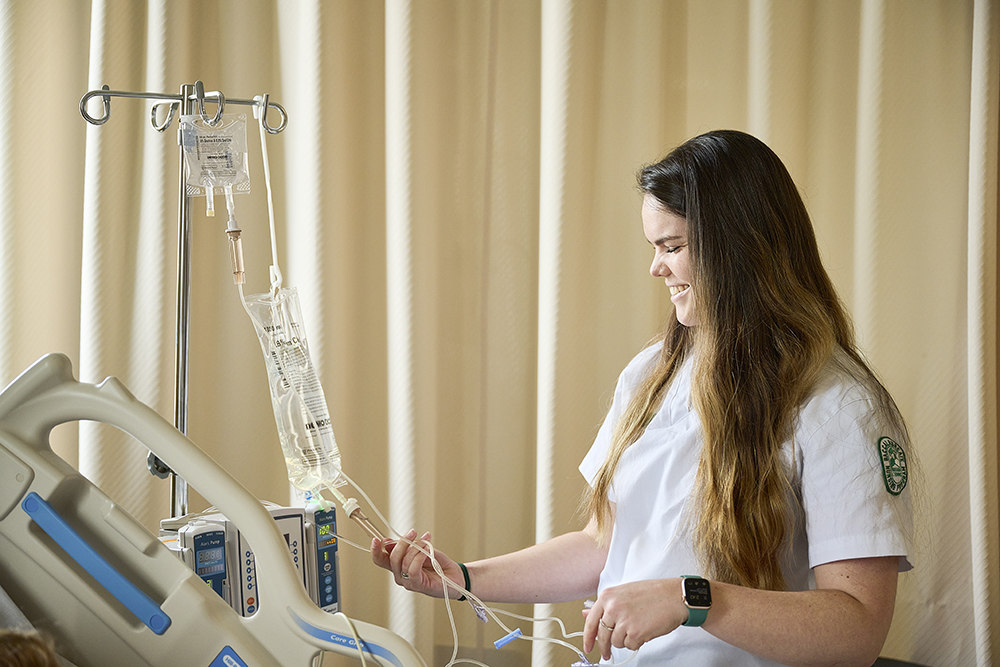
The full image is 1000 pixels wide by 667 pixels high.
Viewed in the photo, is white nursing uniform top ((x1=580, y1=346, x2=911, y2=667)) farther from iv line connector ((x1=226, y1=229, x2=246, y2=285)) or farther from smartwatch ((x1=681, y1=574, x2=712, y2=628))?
iv line connector ((x1=226, y1=229, x2=246, y2=285))

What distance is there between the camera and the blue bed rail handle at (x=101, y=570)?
33.7 inches

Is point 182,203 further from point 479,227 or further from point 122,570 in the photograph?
point 479,227

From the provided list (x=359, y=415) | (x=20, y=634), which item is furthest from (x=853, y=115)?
(x=20, y=634)

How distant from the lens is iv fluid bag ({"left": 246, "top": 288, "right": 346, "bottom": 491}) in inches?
47.0

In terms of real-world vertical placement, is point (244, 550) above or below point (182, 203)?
below

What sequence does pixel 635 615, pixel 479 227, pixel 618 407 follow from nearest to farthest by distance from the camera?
pixel 635 615
pixel 618 407
pixel 479 227

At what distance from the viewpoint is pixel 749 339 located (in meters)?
1.23

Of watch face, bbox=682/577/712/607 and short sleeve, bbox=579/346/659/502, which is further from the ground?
short sleeve, bbox=579/346/659/502

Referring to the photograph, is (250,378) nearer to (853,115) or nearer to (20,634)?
(20,634)

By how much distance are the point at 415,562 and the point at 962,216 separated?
1.58m

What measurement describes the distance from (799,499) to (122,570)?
0.92 meters

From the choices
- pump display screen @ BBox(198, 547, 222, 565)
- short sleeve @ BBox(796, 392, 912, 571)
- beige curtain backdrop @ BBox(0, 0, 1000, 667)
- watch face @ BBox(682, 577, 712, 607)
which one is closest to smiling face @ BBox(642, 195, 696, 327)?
short sleeve @ BBox(796, 392, 912, 571)

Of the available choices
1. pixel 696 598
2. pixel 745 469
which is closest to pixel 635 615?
pixel 696 598

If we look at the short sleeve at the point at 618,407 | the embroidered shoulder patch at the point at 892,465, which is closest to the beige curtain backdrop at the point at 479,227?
the short sleeve at the point at 618,407
